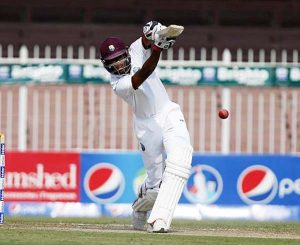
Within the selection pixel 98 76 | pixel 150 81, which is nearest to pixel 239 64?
pixel 98 76

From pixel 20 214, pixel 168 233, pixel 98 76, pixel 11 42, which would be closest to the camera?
pixel 168 233

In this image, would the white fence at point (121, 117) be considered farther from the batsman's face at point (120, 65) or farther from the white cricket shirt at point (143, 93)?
the batsman's face at point (120, 65)

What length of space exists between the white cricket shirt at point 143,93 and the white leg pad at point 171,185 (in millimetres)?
549

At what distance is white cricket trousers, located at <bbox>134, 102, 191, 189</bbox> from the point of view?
1082 centimetres

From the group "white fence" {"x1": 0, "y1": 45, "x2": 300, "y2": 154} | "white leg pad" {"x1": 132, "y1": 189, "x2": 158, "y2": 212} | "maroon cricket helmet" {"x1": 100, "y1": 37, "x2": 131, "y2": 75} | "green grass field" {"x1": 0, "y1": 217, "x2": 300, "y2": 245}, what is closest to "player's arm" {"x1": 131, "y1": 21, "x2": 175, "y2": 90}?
"maroon cricket helmet" {"x1": 100, "y1": 37, "x2": 131, "y2": 75}

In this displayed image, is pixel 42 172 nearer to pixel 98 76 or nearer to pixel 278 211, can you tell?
pixel 98 76

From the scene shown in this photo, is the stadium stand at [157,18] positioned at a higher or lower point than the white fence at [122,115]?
higher

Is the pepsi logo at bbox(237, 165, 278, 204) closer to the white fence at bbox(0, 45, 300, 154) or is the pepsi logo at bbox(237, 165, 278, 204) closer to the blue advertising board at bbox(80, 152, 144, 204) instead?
the white fence at bbox(0, 45, 300, 154)

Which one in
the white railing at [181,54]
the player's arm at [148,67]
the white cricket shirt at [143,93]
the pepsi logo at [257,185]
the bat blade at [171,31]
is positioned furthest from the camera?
the white railing at [181,54]

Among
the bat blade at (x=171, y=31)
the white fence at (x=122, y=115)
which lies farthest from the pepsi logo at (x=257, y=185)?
the bat blade at (x=171, y=31)

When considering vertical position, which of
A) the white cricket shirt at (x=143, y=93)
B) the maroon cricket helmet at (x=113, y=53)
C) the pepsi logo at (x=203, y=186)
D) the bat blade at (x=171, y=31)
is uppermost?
the bat blade at (x=171, y=31)

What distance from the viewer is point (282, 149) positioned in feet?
58.3

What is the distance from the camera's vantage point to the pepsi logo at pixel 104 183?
1606 cm

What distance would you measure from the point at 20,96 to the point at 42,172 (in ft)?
5.55
